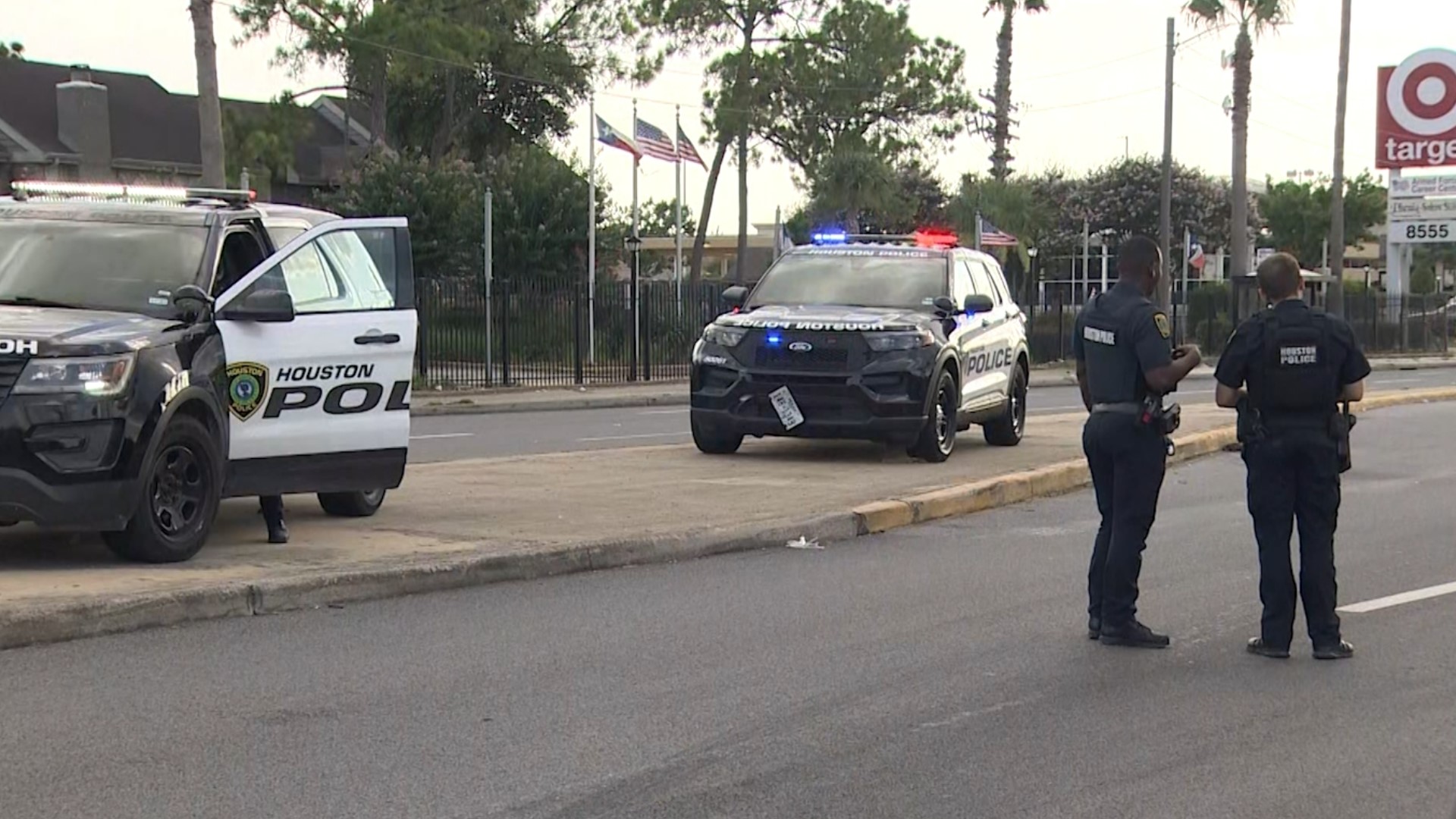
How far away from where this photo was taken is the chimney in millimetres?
39188

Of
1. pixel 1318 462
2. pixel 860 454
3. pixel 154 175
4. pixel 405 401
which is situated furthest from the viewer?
pixel 154 175

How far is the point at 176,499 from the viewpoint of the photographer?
845 cm

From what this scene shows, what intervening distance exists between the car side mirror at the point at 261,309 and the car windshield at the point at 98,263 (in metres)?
0.29

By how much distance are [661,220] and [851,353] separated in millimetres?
81430

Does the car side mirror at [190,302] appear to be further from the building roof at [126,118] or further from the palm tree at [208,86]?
the building roof at [126,118]

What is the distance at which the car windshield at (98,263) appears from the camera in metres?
8.73

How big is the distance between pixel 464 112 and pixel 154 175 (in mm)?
11016

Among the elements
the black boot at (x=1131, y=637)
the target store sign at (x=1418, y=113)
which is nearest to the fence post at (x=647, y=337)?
the black boot at (x=1131, y=637)

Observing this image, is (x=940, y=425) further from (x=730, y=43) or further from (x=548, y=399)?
(x=730, y=43)

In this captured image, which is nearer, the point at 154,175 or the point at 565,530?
the point at 565,530

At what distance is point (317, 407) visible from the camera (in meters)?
9.48

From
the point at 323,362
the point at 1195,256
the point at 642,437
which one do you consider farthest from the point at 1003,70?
the point at 323,362

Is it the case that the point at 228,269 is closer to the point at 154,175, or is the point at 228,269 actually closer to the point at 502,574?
the point at 502,574

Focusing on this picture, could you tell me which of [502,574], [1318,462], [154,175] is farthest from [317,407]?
[154,175]
